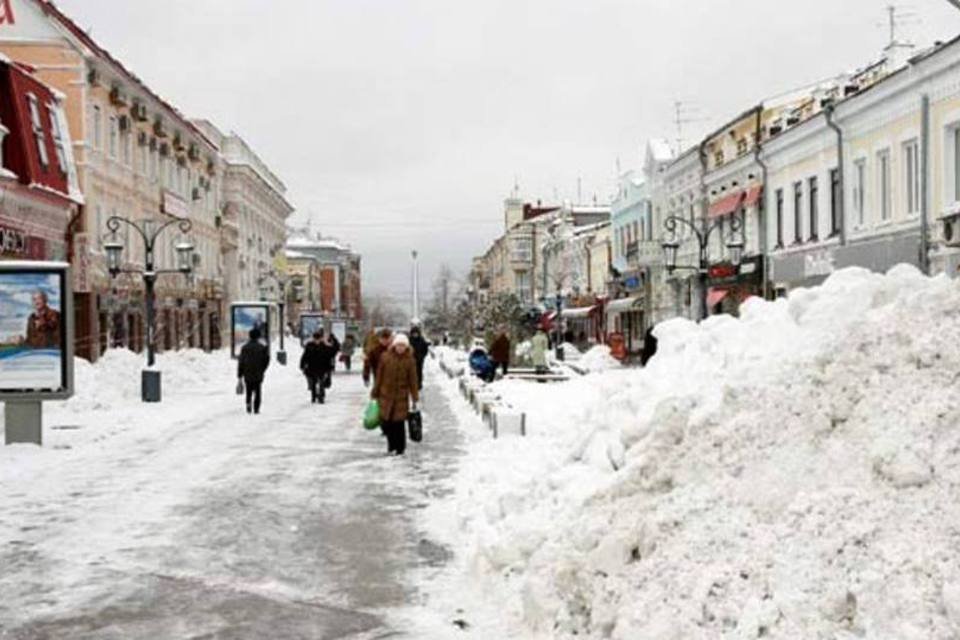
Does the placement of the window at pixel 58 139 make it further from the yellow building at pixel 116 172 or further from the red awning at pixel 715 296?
the red awning at pixel 715 296

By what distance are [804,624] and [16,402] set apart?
41.5 feet

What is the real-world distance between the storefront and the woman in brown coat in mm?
21477

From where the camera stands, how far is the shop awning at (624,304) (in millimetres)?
50594

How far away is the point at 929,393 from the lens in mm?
6855

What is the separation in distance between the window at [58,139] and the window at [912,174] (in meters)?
19.6

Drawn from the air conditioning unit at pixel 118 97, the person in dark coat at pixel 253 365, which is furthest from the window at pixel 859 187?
the air conditioning unit at pixel 118 97

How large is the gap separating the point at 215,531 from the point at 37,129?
20.1m

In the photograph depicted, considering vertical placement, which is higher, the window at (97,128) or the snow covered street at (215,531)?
the window at (97,128)

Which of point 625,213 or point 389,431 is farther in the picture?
point 625,213

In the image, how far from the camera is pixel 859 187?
95.8 feet

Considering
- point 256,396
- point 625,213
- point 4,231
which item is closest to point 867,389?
point 256,396

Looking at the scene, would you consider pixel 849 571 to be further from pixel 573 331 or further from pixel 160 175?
pixel 573 331

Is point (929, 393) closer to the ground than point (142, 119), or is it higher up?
closer to the ground

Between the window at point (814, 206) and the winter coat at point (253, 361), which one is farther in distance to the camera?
the window at point (814, 206)
